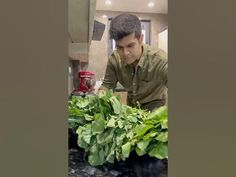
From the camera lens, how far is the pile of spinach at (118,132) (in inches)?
23.5

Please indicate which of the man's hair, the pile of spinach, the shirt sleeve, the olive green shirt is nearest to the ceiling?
the shirt sleeve

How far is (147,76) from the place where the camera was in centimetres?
167

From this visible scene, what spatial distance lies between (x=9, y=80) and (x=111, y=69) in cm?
142

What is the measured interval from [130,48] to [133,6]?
294 cm

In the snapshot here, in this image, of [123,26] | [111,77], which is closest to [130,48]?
[123,26]

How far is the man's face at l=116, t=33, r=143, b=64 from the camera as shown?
4.89 feet

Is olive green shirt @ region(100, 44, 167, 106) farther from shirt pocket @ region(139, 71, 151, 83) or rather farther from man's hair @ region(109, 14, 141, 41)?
man's hair @ region(109, 14, 141, 41)

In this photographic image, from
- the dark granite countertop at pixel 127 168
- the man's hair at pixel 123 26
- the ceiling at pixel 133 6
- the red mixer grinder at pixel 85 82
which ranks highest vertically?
the ceiling at pixel 133 6

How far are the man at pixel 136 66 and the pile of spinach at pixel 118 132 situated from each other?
0.72 metres

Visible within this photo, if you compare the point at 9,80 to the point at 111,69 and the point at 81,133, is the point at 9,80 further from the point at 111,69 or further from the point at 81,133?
the point at 111,69

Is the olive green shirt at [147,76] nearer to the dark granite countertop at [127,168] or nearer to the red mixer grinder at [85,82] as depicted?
the red mixer grinder at [85,82]

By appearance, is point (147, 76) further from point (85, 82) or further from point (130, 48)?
point (85, 82)

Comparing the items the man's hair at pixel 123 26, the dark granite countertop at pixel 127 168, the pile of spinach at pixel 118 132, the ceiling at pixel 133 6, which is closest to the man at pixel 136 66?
the man's hair at pixel 123 26

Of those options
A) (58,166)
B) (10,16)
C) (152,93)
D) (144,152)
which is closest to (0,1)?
(10,16)
